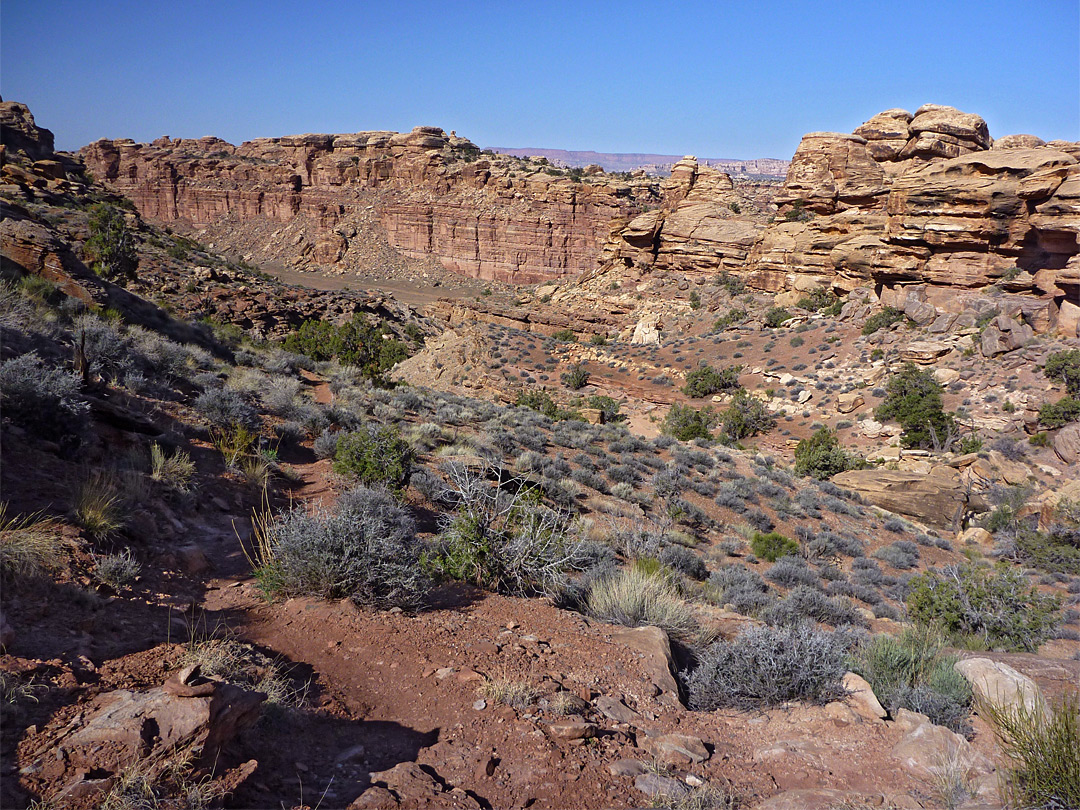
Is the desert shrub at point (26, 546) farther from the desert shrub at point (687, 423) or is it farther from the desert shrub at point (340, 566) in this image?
the desert shrub at point (687, 423)

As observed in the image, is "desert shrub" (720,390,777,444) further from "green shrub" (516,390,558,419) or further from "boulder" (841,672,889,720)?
"boulder" (841,672,889,720)

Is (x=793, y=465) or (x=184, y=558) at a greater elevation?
(x=184, y=558)

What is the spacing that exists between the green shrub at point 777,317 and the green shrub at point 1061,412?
1549 cm

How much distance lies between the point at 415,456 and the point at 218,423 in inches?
106

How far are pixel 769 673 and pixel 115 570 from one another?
459 centimetres

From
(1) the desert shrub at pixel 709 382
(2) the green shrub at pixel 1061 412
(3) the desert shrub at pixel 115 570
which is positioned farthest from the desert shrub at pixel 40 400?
(1) the desert shrub at pixel 709 382

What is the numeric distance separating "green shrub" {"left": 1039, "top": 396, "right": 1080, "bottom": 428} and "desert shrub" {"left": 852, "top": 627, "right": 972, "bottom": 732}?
20.0m

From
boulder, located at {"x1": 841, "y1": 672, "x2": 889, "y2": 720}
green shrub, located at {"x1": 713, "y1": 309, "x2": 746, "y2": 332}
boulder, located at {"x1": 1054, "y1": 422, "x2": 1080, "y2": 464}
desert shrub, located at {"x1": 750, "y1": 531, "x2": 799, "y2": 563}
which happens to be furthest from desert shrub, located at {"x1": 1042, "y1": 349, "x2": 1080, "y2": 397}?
boulder, located at {"x1": 841, "y1": 672, "x2": 889, "y2": 720}

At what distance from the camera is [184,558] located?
5.02 meters

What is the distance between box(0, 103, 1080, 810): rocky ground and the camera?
281cm

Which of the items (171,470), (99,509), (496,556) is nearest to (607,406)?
(496,556)

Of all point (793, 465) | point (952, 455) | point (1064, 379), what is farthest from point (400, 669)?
point (1064, 379)

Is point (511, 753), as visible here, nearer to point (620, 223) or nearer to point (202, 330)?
point (202, 330)

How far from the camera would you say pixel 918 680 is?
4.38 m
